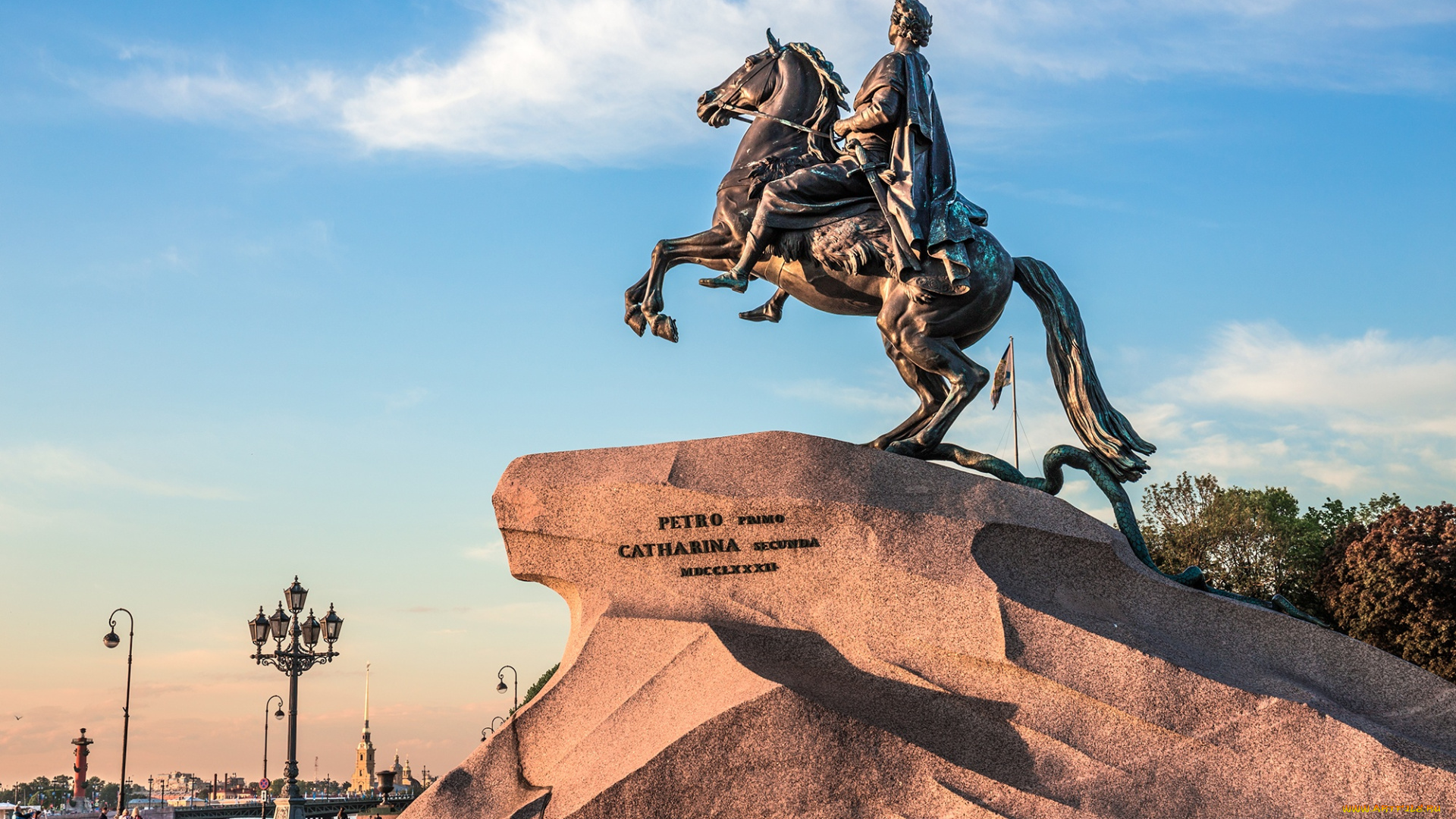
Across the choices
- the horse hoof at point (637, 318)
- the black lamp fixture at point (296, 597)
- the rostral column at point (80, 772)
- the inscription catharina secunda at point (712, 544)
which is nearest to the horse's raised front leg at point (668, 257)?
the horse hoof at point (637, 318)

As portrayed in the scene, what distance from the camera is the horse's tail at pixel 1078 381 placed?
10.5m

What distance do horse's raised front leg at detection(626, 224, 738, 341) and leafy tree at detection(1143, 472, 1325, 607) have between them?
22656 millimetres

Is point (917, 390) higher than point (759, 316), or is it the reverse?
point (759, 316)

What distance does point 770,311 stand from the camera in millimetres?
11727

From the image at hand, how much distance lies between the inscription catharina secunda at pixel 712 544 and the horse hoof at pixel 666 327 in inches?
81.6

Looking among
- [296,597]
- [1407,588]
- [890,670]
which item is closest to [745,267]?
[890,670]

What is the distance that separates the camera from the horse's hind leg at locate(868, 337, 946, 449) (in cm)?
1065

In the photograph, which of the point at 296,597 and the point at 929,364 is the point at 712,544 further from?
the point at 296,597

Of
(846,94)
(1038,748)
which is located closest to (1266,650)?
(1038,748)

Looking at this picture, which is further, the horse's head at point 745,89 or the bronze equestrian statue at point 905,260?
the horse's head at point 745,89

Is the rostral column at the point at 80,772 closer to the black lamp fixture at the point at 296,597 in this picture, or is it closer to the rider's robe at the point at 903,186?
the black lamp fixture at the point at 296,597

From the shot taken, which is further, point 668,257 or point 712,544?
point 668,257

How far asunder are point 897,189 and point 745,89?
2087 mm

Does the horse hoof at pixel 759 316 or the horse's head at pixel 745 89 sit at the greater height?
the horse's head at pixel 745 89
